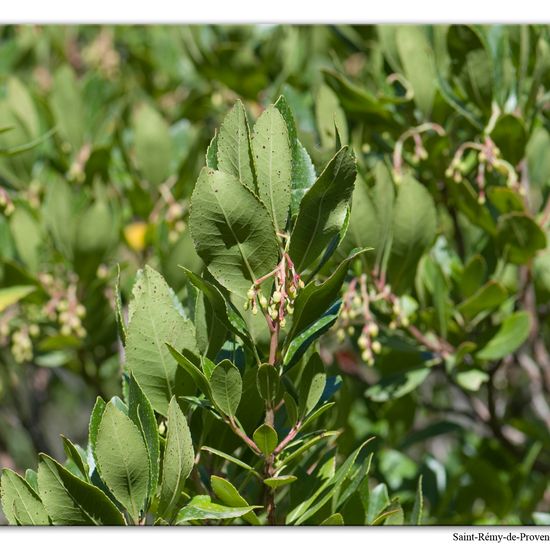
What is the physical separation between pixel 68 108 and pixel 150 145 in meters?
0.25

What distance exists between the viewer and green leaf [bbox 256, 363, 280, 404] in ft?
3.52

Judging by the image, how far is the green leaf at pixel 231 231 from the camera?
1007 millimetres

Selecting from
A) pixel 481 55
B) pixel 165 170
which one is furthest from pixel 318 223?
pixel 165 170

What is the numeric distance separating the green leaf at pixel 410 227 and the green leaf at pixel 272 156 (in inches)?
18.1

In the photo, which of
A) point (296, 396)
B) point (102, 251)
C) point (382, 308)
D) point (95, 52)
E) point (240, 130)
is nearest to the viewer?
point (240, 130)

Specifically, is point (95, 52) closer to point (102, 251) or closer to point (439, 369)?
point (102, 251)

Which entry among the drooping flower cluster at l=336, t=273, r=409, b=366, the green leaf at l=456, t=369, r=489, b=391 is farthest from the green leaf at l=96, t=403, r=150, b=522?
the green leaf at l=456, t=369, r=489, b=391

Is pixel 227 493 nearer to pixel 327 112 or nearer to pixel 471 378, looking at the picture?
pixel 471 378

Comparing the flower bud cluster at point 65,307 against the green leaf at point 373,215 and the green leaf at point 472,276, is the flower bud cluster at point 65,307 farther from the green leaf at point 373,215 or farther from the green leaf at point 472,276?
the green leaf at point 472,276

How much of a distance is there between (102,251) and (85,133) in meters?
0.41

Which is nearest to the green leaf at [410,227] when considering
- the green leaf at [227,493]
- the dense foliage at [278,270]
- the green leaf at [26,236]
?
the dense foliage at [278,270]

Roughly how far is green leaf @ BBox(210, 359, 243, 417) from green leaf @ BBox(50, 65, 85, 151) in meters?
1.22

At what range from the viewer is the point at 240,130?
1.03 metres

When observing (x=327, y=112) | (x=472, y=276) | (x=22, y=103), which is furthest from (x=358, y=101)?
(x=22, y=103)
